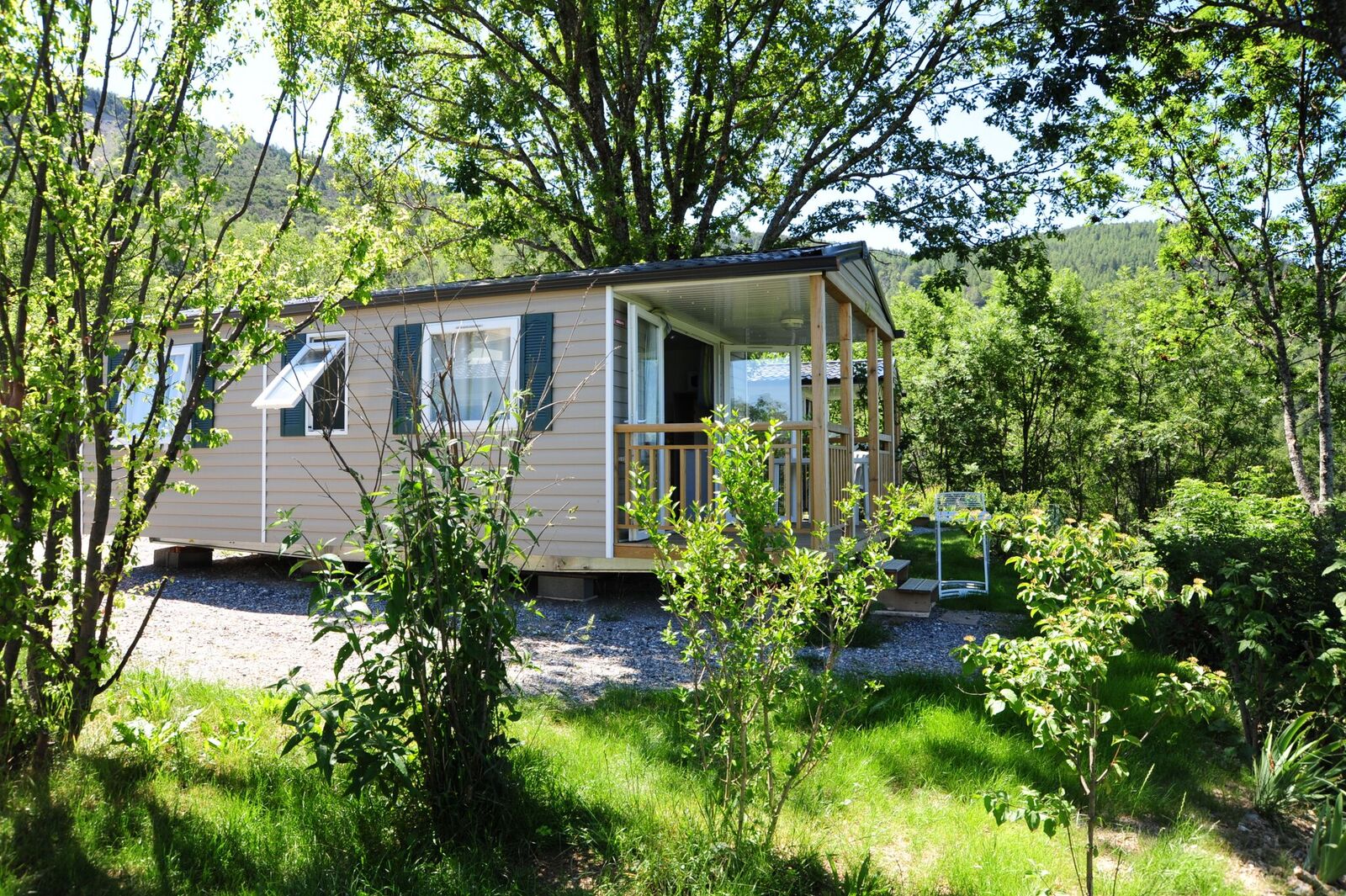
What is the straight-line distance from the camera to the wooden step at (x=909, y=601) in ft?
24.7

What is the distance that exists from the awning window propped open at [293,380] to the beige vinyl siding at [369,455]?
11.0 inches

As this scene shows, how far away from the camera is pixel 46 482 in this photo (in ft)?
9.71

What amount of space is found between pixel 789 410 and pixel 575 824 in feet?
28.7

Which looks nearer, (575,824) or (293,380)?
(575,824)

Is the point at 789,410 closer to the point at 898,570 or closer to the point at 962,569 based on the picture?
the point at 962,569

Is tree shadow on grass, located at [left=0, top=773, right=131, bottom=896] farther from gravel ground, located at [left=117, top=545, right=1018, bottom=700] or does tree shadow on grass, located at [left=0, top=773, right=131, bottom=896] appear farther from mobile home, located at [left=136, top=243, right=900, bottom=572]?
mobile home, located at [left=136, top=243, right=900, bottom=572]

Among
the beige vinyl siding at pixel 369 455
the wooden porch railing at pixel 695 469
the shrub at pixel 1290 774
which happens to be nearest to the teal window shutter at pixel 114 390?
the beige vinyl siding at pixel 369 455

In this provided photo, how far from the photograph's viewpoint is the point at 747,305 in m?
9.09

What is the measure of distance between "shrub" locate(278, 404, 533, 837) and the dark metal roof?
4.09 m

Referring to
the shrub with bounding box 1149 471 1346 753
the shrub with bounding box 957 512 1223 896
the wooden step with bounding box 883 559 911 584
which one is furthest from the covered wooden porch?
the shrub with bounding box 957 512 1223 896

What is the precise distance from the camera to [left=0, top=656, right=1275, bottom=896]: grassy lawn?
8.86 feet

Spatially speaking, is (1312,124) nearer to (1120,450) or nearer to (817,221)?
(1120,450)

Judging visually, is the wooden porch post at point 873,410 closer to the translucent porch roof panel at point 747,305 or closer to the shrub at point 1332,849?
the translucent porch roof panel at point 747,305

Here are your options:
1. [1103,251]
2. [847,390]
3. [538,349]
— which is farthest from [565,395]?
[1103,251]
